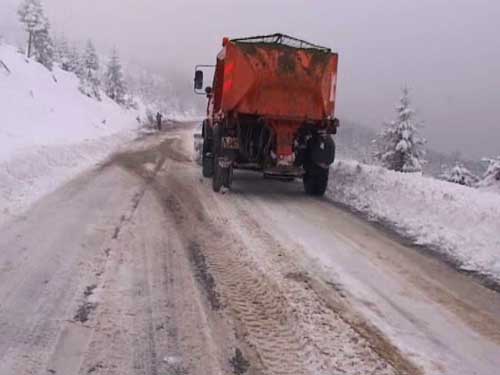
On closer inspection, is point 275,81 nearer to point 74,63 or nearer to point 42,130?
point 42,130

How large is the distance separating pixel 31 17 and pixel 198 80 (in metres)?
55.1

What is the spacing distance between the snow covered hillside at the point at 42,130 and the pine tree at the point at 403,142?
2007 cm

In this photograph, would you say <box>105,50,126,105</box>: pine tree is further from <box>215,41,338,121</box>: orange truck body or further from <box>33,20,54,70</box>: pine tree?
<box>215,41,338,121</box>: orange truck body

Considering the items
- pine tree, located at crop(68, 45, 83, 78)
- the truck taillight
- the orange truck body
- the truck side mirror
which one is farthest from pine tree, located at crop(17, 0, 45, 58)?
the orange truck body

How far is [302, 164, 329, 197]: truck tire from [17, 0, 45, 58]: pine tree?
57915mm

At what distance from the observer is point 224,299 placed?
490 centimetres

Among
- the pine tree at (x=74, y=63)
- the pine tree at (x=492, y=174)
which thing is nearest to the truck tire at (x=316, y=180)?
the pine tree at (x=492, y=174)

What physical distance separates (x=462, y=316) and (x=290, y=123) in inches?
260

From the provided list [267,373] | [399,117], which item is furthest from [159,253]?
[399,117]

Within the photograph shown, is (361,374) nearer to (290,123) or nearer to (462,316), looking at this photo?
(462,316)

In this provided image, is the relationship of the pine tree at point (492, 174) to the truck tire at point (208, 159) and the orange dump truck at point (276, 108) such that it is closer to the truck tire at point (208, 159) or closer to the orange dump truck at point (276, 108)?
the orange dump truck at point (276, 108)

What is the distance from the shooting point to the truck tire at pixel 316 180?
11.5 meters

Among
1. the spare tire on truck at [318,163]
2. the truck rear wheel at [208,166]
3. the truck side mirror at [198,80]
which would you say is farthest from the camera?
the truck side mirror at [198,80]

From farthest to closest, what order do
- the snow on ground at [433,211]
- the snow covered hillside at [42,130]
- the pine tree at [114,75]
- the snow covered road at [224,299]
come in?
the pine tree at [114,75] < the snow covered hillside at [42,130] < the snow on ground at [433,211] < the snow covered road at [224,299]
